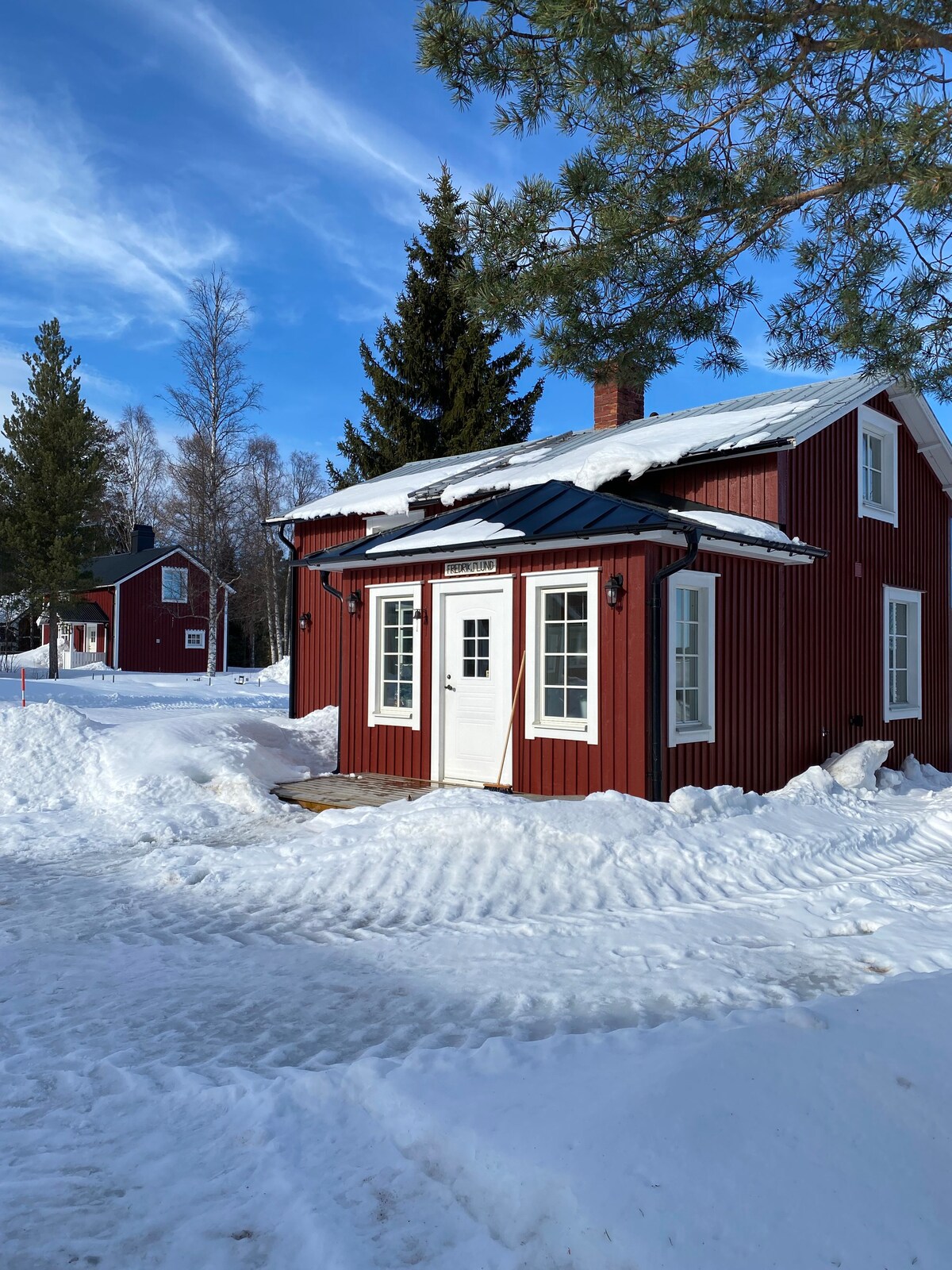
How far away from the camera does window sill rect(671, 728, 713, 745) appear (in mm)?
8891

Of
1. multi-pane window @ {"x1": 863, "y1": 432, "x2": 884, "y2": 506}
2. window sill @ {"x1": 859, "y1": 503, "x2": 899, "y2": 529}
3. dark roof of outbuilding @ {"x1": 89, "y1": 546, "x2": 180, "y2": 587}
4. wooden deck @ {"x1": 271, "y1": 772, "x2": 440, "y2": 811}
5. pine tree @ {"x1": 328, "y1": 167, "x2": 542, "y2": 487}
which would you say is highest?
pine tree @ {"x1": 328, "y1": 167, "x2": 542, "y2": 487}

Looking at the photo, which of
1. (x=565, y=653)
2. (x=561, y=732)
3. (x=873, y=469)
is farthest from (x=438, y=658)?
(x=873, y=469)

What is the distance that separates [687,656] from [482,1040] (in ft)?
19.8

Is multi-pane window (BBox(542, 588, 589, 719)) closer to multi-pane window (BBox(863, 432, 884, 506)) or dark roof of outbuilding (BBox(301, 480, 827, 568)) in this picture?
dark roof of outbuilding (BBox(301, 480, 827, 568))

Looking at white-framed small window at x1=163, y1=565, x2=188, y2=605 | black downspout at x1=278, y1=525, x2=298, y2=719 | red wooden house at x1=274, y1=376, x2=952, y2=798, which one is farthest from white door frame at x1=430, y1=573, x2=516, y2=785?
white-framed small window at x1=163, y1=565, x2=188, y2=605

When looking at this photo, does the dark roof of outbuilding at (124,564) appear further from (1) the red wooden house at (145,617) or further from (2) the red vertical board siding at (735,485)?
(2) the red vertical board siding at (735,485)

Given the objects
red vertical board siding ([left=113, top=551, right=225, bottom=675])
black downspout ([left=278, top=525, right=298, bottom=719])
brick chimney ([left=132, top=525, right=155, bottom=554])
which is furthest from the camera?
brick chimney ([left=132, top=525, right=155, bottom=554])

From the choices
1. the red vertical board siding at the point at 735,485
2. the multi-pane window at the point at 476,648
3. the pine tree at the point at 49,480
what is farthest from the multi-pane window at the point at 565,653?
the pine tree at the point at 49,480

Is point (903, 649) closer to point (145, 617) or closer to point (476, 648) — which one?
point (476, 648)

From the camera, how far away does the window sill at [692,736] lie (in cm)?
889

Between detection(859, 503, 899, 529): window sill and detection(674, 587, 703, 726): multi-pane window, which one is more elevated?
detection(859, 503, 899, 529): window sill

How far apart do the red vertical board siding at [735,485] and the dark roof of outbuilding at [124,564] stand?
27690 millimetres

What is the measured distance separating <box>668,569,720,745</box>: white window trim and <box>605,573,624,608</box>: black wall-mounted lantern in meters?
0.51

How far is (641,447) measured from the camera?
11586mm
